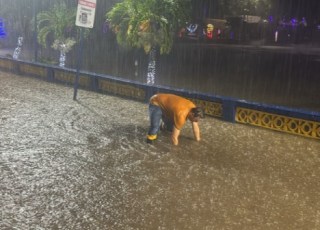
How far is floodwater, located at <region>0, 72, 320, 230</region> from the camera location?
521cm

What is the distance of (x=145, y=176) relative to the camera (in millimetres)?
6535

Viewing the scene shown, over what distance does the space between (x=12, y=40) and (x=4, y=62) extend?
18.3 metres

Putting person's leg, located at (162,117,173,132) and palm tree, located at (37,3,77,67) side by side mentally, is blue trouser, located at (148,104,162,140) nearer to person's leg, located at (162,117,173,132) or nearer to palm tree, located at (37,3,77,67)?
person's leg, located at (162,117,173,132)

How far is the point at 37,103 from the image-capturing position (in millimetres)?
11484

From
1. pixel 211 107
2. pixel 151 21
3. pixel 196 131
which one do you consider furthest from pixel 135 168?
pixel 151 21

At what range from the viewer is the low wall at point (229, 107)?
9281 millimetres

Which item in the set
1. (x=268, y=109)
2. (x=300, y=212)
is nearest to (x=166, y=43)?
(x=268, y=109)

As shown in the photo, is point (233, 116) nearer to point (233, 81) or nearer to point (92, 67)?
point (233, 81)

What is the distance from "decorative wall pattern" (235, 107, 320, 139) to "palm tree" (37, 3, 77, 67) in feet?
34.4

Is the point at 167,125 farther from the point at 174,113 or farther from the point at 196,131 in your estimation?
the point at 174,113

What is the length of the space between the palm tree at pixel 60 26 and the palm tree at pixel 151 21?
13.2 ft

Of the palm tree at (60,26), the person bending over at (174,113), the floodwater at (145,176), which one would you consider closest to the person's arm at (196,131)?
the person bending over at (174,113)

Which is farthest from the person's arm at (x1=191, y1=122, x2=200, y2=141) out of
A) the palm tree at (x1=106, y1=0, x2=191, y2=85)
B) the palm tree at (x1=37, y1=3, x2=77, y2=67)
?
the palm tree at (x1=37, y1=3, x2=77, y2=67)

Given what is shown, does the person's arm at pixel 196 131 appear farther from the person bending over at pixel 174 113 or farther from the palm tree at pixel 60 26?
the palm tree at pixel 60 26
